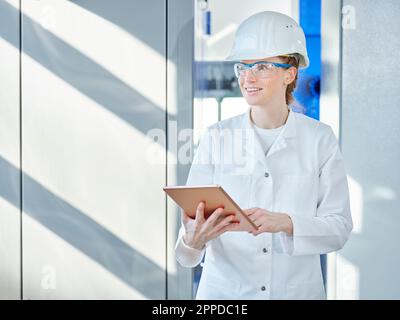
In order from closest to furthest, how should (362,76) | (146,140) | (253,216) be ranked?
(253,216)
(362,76)
(146,140)

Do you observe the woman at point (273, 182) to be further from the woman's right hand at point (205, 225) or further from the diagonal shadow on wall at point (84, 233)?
the diagonal shadow on wall at point (84, 233)

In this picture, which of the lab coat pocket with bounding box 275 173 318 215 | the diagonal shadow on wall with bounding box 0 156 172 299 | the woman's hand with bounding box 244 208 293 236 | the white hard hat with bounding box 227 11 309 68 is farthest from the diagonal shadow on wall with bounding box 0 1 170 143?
the woman's hand with bounding box 244 208 293 236

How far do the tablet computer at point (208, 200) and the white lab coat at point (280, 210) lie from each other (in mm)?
183

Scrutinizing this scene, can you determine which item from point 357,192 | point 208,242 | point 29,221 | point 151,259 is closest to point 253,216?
point 208,242

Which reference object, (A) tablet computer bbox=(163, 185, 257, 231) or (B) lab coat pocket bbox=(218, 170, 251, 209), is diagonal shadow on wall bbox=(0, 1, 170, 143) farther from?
(A) tablet computer bbox=(163, 185, 257, 231)

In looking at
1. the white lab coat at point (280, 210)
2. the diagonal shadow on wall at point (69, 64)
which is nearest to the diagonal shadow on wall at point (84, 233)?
the diagonal shadow on wall at point (69, 64)

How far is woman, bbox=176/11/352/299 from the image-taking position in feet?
5.53

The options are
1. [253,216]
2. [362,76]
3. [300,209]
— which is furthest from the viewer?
[362,76]

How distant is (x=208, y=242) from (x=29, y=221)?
110 centimetres

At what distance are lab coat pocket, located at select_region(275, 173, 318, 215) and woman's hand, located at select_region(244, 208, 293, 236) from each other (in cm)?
11

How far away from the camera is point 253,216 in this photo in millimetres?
1532

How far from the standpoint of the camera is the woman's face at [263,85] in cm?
174

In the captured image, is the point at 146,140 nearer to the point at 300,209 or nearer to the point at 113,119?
the point at 113,119

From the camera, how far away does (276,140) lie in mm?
1748
